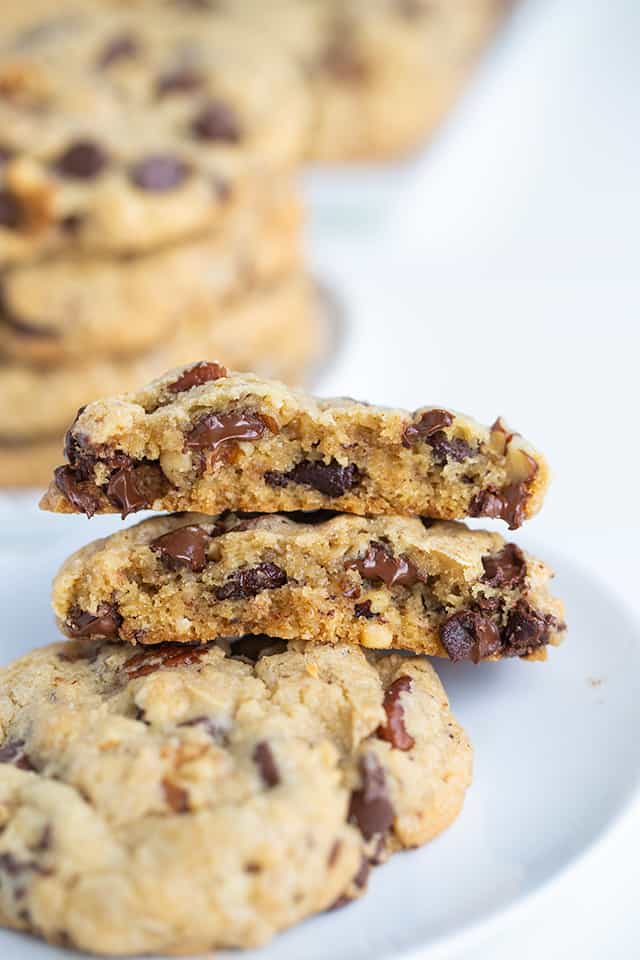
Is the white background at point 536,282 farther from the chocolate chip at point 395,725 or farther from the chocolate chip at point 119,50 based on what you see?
the chocolate chip at point 119,50

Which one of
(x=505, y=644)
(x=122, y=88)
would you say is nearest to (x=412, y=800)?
(x=505, y=644)

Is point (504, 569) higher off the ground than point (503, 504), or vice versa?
point (503, 504)

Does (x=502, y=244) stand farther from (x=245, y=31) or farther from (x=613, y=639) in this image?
(x=613, y=639)

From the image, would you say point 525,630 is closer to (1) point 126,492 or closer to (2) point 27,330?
(1) point 126,492

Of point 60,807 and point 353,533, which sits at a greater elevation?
point 353,533

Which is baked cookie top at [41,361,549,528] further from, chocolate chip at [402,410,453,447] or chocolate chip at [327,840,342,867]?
chocolate chip at [327,840,342,867]

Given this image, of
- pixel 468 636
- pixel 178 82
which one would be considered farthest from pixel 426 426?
pixel 178 82
